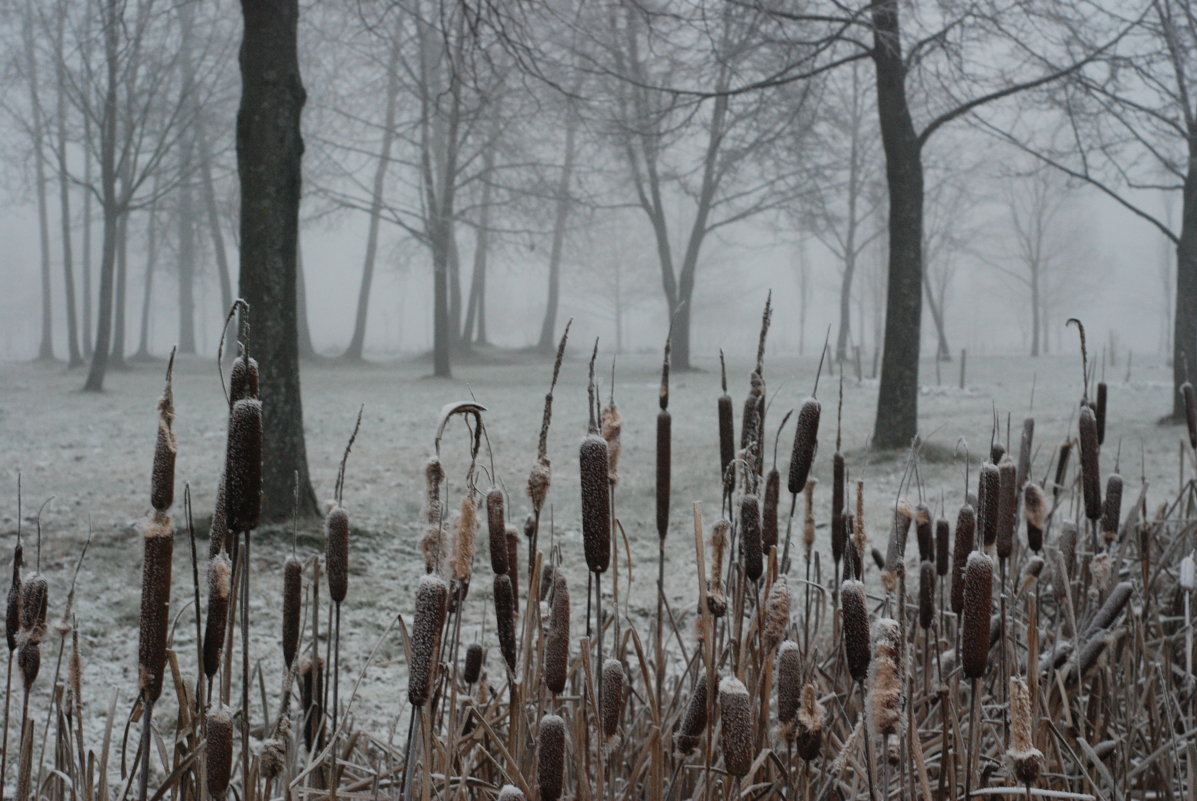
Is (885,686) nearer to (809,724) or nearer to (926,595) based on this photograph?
(809,724)

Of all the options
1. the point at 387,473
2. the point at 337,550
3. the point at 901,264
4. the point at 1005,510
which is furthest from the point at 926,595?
the point at 901,264

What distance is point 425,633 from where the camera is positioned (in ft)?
2.56

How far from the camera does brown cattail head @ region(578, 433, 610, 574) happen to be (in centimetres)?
91

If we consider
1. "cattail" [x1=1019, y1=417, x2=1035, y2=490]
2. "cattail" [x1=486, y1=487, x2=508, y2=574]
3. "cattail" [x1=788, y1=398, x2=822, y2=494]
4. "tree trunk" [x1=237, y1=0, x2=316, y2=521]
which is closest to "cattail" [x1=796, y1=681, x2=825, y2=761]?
"cattail" [x1=788, y1=398, x2=822, y2=494]

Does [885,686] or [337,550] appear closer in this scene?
[885,686]

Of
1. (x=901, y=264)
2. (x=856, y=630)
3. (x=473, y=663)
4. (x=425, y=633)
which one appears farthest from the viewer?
(x=901, y=264)

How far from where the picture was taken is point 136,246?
28609 millimetres

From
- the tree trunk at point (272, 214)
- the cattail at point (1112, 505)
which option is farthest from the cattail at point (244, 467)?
the tree trunk at point (272, 214)

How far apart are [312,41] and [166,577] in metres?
18.5

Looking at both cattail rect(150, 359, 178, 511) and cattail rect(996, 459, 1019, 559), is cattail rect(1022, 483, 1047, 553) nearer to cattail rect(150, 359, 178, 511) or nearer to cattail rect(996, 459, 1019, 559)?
cattail rect(996, 459, 1019, 559)

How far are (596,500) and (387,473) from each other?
608 cm

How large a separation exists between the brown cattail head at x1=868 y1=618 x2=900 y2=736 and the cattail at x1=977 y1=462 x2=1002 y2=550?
26 centimetres

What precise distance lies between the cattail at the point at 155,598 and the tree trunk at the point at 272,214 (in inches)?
148

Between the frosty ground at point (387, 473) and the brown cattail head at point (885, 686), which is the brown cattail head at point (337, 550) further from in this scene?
the brown cattail head at point (885, 686)
